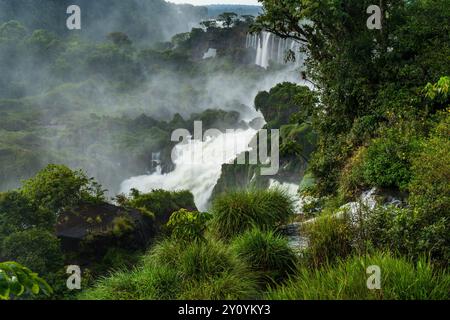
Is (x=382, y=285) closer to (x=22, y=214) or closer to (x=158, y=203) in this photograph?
(x=22, y=214)

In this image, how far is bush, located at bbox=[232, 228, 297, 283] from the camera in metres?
7.39

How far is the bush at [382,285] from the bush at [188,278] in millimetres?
764

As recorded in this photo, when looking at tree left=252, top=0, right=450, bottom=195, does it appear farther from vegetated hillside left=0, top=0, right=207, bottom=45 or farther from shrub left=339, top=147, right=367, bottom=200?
vegetated hillside left=0, top=0, right=207, bottom=45

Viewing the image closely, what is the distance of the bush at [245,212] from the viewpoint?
9.07 m

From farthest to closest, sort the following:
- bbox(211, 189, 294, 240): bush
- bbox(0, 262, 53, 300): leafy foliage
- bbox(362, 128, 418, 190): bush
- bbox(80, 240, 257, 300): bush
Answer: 1. bbox(362, 128, 418, 190): bush
2. bbox(211, 189, 294, 240): bush
3. bbox(80, 240, 257, 300): bush
4. bbox(0, 262, 53, 300): leafy foliage

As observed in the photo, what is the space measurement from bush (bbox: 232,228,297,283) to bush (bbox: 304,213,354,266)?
1.20 feet

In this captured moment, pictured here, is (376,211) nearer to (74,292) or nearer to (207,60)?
(74,292)

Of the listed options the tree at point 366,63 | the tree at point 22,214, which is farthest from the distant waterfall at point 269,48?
the tree at point 22,214

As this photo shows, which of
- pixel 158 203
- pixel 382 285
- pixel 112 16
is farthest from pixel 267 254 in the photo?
pixel 112 16

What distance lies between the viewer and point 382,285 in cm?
515

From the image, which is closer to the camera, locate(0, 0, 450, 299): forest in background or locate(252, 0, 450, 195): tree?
locate(0, 0, 450, 299): forest in background

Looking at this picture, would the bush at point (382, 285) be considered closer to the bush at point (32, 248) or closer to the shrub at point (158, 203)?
the bush at point (32, 248)

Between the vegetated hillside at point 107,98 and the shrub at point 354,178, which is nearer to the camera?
the shrub at point 354,178

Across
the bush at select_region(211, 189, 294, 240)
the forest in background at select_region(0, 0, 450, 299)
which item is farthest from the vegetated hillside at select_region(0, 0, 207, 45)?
the bush at select_region(211, 189, 294, 240)
